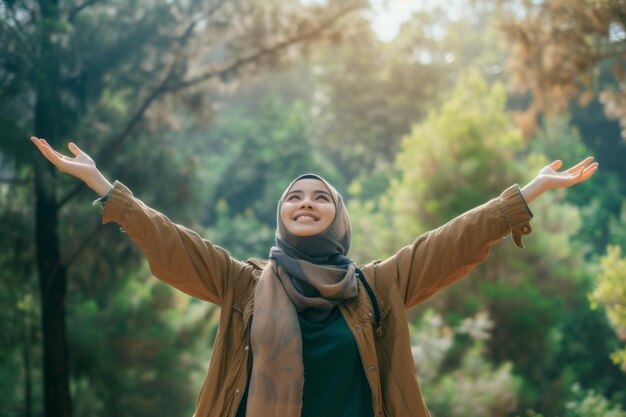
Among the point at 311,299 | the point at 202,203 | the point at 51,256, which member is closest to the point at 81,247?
the point at 51,256

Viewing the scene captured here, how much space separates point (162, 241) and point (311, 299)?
531mm

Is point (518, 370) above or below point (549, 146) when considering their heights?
below

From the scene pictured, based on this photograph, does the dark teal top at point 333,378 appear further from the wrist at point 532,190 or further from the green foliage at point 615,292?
the green foliage at point 615,292

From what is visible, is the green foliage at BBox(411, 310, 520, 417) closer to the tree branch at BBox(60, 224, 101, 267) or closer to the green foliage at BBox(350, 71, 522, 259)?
the green foliage at BBox(350, 71, 522, 259)

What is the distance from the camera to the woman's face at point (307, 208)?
2.66 metres

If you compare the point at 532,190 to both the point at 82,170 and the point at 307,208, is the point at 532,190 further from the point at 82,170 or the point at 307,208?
the point at 82,170

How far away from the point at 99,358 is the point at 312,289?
4868 mm

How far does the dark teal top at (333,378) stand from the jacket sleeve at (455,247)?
30 centimetres

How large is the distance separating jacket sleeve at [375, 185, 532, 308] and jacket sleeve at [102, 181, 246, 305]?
0.58 metres

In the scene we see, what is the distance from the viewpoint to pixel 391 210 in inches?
376

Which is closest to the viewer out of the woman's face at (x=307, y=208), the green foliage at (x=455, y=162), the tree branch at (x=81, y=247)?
the woman's face at (x=307, y=208)

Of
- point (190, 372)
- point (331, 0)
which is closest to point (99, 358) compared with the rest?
point (190, 372)

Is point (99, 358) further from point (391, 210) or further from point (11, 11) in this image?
point (391, 210)

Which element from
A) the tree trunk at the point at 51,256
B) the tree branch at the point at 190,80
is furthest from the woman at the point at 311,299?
the tree branch at the point at 190,80
